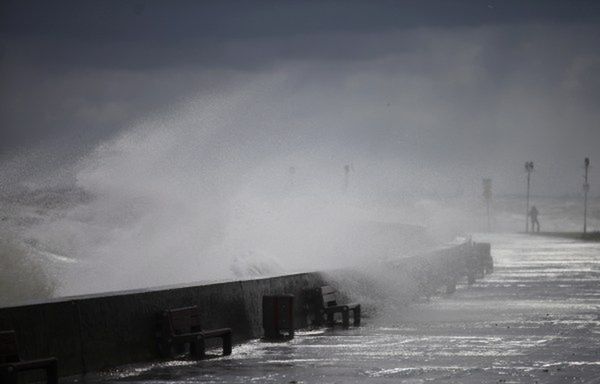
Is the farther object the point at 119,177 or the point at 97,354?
the point at 119,177

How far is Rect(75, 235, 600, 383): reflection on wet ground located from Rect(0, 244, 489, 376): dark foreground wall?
1.13ft

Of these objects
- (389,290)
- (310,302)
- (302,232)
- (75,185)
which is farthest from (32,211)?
(310,302)

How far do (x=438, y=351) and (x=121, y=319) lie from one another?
405 cm

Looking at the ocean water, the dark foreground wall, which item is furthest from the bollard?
the ocean water

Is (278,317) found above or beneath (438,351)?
above

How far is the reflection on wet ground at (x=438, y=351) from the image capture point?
553 inches

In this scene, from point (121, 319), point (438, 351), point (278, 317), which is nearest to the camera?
point (121, 319)

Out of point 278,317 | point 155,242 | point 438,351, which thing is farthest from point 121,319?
point 155,242

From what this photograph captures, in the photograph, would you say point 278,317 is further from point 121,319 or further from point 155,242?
point 155,242

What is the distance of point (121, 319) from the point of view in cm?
1534

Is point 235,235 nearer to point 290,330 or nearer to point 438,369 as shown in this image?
point 290,330

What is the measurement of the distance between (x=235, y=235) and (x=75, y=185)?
9.62m

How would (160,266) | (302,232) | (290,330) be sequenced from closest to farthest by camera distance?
(290,330) → (160,266) → (302,232)

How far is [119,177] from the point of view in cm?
5650
